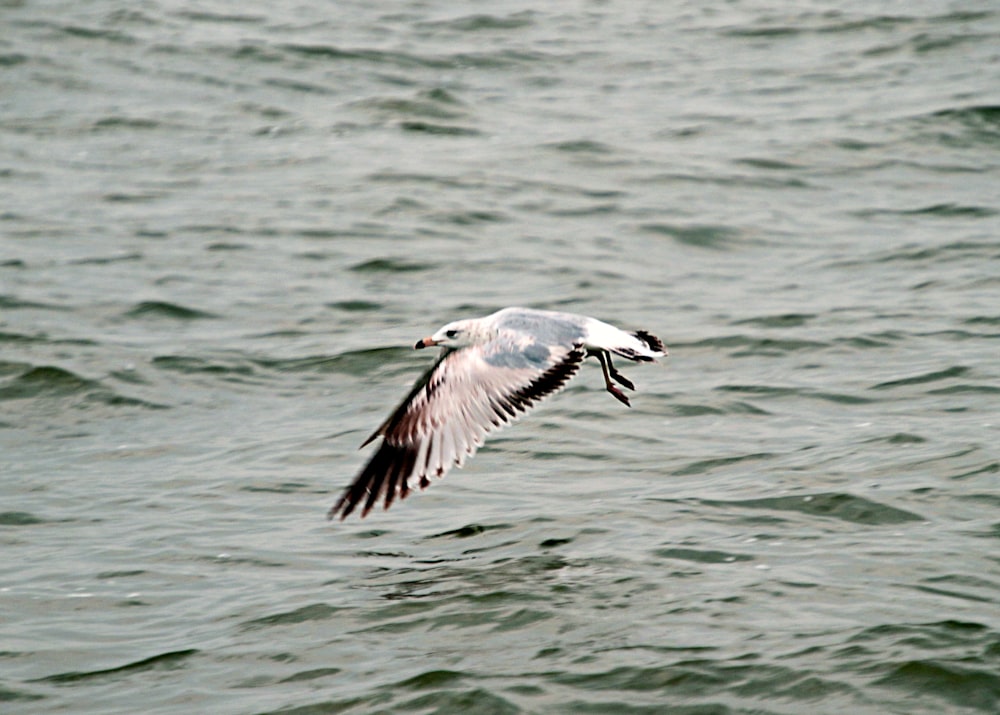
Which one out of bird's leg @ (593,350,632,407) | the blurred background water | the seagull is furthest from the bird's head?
the blurred background water

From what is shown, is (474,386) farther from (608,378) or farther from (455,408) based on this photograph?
(608,378)

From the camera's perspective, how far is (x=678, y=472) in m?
7.38

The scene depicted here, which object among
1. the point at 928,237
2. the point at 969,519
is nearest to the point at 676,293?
the point at 928,237

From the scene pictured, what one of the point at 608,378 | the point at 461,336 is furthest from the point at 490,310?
the point at 461,336

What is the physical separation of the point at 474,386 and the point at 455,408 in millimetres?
139

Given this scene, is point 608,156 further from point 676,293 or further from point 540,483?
point 540,483

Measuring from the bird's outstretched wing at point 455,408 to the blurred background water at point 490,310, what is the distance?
1.03 ft

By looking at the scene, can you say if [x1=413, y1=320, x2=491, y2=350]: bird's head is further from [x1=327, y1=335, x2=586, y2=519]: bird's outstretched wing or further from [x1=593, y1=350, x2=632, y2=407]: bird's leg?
[x1=593, y1=350, x2=632, y2=407]: bird's leg

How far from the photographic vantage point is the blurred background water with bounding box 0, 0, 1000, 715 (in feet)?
18.4

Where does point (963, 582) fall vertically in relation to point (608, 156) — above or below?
below

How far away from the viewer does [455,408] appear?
6500 mm

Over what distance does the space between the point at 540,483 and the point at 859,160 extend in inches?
253

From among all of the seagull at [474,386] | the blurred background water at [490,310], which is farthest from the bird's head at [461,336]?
the blurred background water at [490,310]

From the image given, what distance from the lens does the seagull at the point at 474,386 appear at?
635cm
